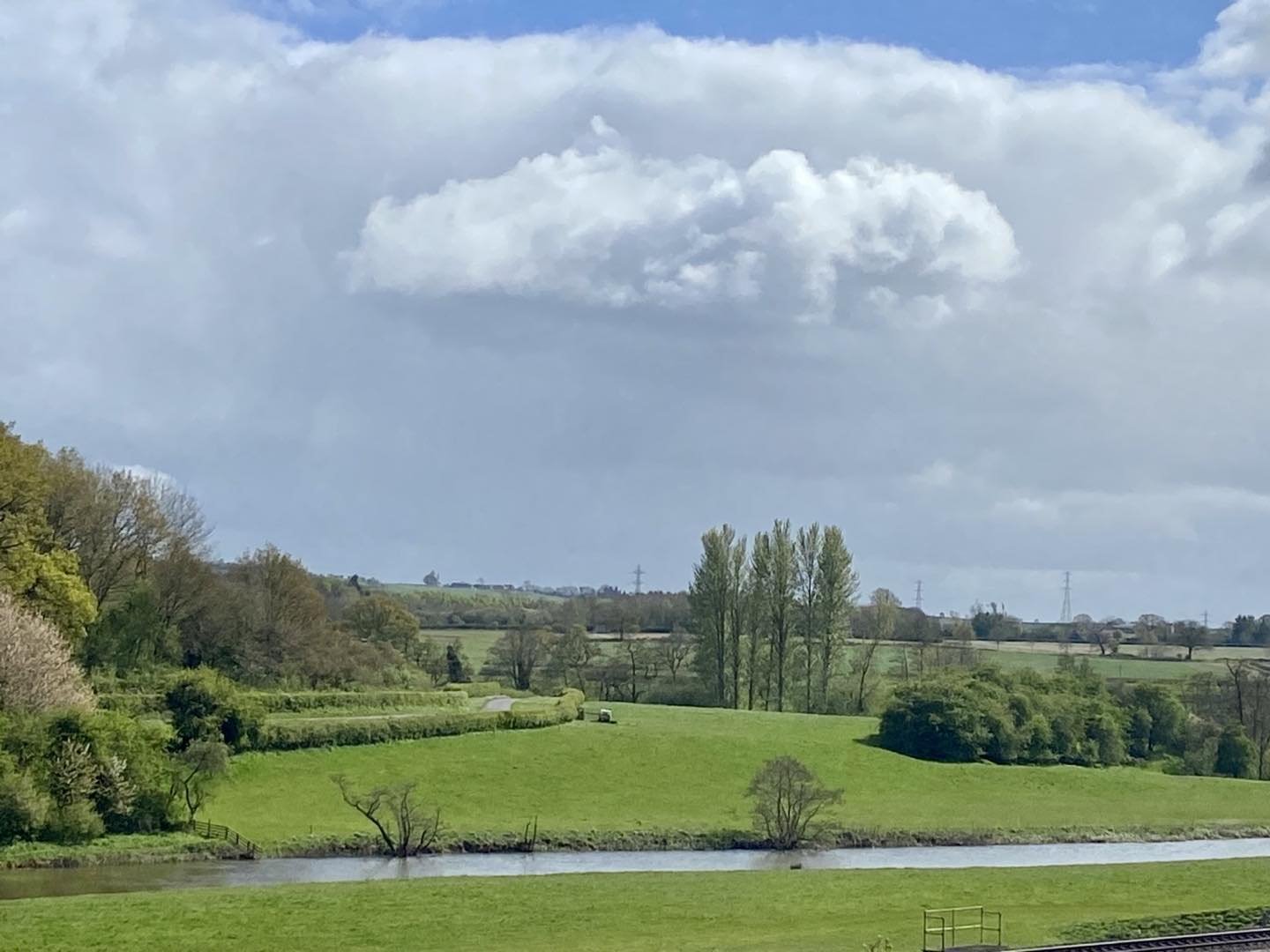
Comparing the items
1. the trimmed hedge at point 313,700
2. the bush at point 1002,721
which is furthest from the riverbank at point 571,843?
the bush at point 1002,721

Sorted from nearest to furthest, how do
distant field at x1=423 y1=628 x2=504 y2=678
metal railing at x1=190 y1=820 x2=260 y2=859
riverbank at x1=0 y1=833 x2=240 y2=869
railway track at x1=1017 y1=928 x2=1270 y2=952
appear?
1. railway track at x1=1017 y1=928 x2=1270 y2=952
2. riverbank at x1=0 y1=833 x2=240 y2=869
3. metal railing at x1=190 y1=820 x2=260 y2=859
4. distant field at x1=423 y1=628 x2=504 y2=678

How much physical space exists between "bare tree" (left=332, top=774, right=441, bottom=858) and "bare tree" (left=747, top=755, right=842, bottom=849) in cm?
1459

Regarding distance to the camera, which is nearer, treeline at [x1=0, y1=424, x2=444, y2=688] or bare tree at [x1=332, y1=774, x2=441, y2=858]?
bare tree at [x1=332, y1=774, x2=441, y2=858]

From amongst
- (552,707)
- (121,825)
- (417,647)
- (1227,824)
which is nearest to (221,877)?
(121,825)

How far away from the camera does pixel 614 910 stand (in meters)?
43.4

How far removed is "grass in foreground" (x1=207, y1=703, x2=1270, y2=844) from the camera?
66.4 meters

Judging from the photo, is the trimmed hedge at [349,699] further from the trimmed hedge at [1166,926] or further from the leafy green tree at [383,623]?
the trimmed hedge at [1166,926]

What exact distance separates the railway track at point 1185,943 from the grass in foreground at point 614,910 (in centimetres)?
279

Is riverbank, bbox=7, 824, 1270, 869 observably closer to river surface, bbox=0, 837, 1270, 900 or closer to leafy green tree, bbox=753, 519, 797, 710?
river surface, bbox=0, 837, 1270, 900

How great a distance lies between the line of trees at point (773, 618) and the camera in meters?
115

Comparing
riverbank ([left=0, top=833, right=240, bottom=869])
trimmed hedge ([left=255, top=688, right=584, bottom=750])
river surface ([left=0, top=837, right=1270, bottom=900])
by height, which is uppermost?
trimmed hedge ([left=255, top=688, right=584, bottom=750])

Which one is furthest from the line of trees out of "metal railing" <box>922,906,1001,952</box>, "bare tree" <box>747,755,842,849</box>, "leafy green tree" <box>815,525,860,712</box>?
"metal railing" <box>922,906,1001,952</box>

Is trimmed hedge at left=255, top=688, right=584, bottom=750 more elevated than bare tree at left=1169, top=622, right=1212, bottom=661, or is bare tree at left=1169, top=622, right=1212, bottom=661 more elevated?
bare tree at left=1169, top=622, right=1212, bottom=661

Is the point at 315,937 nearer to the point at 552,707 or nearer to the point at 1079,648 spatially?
the point at 552,707
